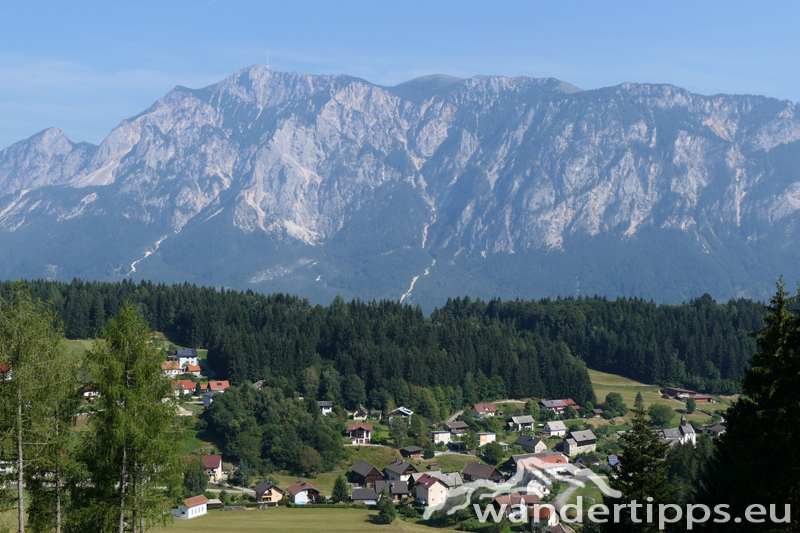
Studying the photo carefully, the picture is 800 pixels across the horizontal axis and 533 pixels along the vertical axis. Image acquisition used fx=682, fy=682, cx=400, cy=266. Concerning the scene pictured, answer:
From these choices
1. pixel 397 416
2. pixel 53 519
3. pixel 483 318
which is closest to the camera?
pixel 53 519

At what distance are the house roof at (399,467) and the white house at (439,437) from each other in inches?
696

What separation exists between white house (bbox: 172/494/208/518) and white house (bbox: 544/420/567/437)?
63.5 m

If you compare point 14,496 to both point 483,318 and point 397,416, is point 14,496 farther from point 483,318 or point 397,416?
point 483,318

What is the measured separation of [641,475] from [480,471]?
6606cm

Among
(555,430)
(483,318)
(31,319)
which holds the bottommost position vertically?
(555,430)

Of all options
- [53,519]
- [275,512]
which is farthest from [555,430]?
[53,519]

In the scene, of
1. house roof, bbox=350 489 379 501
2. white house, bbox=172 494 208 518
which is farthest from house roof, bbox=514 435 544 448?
white house, bbox=172 494 208 518

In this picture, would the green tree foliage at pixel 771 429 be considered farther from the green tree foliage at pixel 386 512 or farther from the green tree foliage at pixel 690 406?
the green tree foliage at pixel 690 406

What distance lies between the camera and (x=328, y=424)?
4122 inches

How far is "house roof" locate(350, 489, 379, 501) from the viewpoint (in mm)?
82000

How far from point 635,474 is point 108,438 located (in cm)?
1980

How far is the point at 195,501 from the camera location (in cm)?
7175

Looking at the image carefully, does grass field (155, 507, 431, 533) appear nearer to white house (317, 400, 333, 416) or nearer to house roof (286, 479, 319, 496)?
house roof (286, 479, 319, 496)

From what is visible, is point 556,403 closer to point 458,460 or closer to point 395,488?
point 458,460
